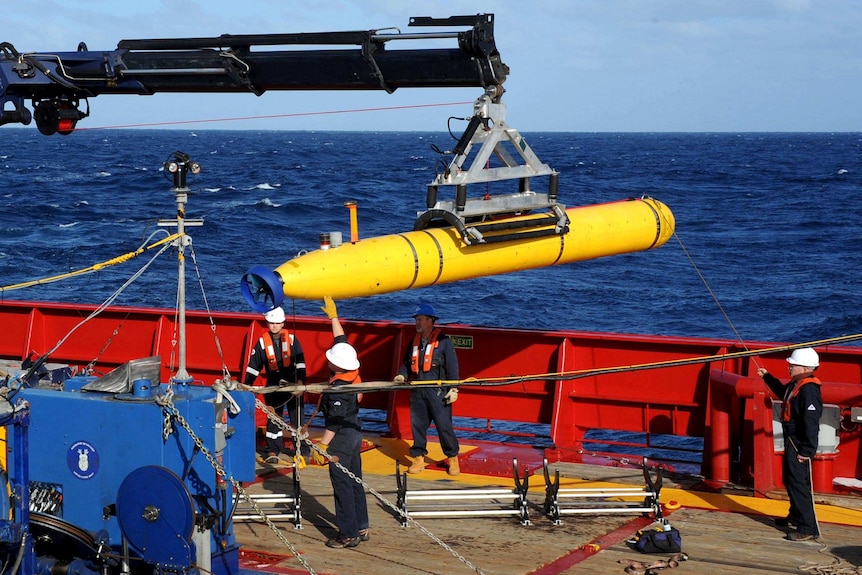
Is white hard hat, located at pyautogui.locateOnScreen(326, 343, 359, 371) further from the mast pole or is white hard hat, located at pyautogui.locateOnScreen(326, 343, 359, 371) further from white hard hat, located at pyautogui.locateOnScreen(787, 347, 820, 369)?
white hard hat, located at pyautogui.locateOnScreen(787, 347, 820, 369)

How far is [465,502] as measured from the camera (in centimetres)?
1127

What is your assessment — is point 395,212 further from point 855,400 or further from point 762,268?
point 855,400

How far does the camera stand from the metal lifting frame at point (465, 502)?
10.7 meters

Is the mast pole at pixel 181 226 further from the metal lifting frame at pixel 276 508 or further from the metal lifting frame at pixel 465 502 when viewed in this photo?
the metal lifting frame at pixel 465 502

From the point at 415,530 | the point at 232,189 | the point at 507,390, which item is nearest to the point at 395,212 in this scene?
the point at 232,189

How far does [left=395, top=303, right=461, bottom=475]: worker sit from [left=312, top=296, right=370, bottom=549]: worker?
2137 mm

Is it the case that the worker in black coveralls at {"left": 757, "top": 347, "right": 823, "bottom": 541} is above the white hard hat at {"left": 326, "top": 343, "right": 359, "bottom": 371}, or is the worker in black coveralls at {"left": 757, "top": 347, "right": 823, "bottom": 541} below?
below

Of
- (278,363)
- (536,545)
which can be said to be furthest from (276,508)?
(536,545)

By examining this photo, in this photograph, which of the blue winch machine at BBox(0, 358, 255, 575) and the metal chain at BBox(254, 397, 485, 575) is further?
the metal chain at BBox(254, 397, 485, 575)

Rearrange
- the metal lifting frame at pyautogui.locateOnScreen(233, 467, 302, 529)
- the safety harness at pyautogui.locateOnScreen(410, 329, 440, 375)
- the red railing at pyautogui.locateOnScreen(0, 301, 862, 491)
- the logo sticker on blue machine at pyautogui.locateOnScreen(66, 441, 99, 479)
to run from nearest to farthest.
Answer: the logo sticker on blue machine at pyautogui.locateOnScreen(66, 441, 99, 479) < the metal lifting frame at pyautogui.locateOnScreen(233, 467, 302, 529) < the red railing at pyautogui.locateOnScreen(0, 301, 862, 491) < the safety harness at pyautogui.locateOnScreen(410, 329, 440, 375)

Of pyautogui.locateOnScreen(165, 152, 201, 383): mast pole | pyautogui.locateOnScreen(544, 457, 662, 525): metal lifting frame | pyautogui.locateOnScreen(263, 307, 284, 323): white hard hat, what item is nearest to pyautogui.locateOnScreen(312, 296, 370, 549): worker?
pyautogui.locateOnScreen(165, 152, 201, 383): mast pole

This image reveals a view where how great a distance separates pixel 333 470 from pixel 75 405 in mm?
2323

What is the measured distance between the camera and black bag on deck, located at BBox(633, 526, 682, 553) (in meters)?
9.80

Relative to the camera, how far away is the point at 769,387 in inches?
448
